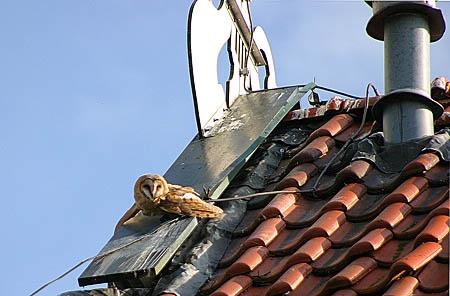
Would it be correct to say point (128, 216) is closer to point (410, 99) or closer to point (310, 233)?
point (310, 233)

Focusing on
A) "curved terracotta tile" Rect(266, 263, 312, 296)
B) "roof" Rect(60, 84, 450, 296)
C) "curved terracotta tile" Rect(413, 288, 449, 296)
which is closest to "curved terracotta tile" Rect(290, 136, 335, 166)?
"roof" Rect(60, 84, 450, 296)

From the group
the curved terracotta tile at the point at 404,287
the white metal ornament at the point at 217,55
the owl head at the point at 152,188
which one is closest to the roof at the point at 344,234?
the curved terracotta tile at the point at 404,287

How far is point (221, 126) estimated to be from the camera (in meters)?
7.10

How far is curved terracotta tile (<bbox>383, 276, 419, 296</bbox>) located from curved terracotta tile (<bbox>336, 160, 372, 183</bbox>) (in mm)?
1085

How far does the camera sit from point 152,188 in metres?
6.01

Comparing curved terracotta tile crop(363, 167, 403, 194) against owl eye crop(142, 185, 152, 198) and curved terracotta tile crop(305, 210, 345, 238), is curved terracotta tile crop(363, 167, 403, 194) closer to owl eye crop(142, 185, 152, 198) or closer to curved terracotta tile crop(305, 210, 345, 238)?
curved terracotta tile crop(305, 210, 345, 238)

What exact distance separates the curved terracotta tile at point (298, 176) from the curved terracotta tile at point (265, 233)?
325mm

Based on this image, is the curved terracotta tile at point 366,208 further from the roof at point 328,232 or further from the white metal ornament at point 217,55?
the white metal ornament at point 217,55

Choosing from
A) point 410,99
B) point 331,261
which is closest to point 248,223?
point 331,261

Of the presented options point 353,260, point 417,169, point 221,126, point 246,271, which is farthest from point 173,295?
point 221,126

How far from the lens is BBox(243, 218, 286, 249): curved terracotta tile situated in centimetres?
584

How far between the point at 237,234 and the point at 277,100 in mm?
1339

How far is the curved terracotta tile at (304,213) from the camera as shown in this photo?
5922 millimetres

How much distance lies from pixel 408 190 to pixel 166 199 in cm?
115
